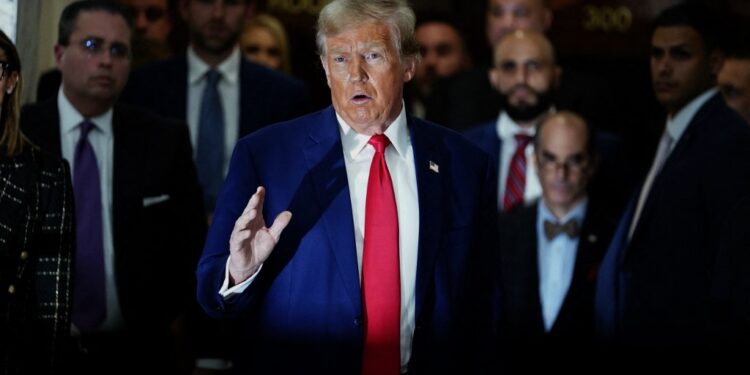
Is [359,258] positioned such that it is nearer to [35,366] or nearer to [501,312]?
[501,312]

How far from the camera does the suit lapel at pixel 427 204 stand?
4.02 m

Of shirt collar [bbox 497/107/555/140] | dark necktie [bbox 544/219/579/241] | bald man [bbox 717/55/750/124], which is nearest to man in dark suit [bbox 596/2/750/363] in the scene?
dark necktie [bbox 544/219/579/241]

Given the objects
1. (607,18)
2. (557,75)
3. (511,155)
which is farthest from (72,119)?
(607,18)

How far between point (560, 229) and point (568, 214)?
13 cm

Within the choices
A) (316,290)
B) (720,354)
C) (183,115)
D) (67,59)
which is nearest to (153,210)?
(67,59)

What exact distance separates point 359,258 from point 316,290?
15cm

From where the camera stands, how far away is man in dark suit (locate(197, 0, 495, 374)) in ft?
13.0

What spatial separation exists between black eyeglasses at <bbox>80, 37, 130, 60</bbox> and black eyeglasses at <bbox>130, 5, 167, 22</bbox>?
1.72 m

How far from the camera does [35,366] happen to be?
422 centimetres

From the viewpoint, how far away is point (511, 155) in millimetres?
6977

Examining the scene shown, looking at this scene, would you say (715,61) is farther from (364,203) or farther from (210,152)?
(364,203)

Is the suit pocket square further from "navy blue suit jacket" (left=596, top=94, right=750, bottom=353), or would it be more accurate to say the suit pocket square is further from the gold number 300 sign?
the gold number 300 sign

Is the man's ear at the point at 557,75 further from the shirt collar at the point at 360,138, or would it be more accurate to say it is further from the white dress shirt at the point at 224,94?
the shirt collar at the point at 360,138

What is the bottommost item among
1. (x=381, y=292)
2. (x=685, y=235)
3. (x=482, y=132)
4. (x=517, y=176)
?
(x=381, y=292)
